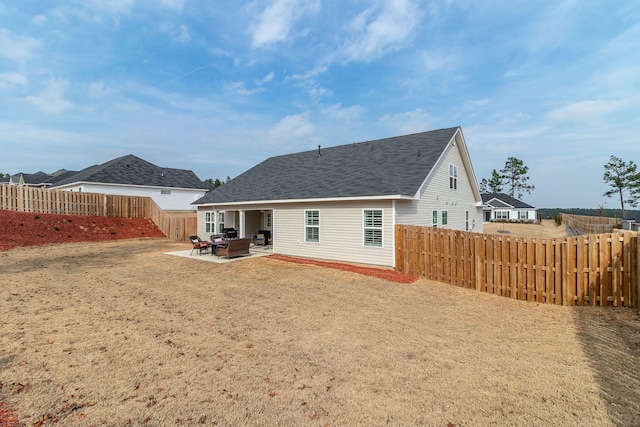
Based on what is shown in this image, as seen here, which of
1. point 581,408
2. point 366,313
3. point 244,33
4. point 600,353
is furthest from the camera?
point 244,33

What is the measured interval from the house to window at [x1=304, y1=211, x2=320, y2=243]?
26355mm

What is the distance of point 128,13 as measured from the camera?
12.9 m

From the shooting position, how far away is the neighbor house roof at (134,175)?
31109 millimetres

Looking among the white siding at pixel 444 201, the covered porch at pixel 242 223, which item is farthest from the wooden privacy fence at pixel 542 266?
the covered porch at pixel 242 223

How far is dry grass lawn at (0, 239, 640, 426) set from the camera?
334cm

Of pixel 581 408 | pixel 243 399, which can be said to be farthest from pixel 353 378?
pixel 581 408

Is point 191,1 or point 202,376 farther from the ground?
point 191,1

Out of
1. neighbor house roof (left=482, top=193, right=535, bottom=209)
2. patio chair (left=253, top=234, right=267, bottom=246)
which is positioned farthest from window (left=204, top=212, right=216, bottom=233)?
neighbor house roof (left=482, top=193, right=535, bottom=209)

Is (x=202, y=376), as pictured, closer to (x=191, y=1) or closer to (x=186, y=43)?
(x=191, y=1)

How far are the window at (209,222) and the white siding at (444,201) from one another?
13672mm

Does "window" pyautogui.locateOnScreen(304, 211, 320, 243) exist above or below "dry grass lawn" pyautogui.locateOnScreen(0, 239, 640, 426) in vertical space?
above

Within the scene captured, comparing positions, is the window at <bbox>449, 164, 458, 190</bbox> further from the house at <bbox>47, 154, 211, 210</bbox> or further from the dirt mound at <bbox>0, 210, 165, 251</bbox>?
the house at <bbox>47, 154, 211, 210</bbox>

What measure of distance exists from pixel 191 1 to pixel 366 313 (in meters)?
14.8

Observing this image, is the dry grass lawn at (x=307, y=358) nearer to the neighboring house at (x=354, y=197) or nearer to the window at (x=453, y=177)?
the neighboring house at (x=354, y=197)
